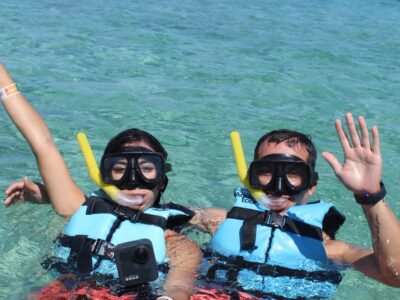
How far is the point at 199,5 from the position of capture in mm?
13156

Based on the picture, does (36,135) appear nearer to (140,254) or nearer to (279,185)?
(140,254)

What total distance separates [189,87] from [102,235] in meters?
4.25

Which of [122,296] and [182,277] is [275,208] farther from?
[122,296]

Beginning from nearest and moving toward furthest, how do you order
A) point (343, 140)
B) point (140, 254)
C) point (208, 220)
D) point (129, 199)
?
point (140, 254) → point (343, 140) → point (129, 199) → point (208, 220)

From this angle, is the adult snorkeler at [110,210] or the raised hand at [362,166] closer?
the raised hand at [362,166]

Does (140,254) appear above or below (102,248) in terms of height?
above

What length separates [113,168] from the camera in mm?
3756

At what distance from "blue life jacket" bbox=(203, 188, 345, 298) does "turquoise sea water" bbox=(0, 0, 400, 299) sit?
1.36ft

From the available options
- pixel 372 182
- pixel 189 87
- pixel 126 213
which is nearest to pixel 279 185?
pixel 372 182

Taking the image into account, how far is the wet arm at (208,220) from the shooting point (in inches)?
172

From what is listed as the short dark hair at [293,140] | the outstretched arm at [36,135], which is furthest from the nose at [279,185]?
the outstretched arm at [36,135]

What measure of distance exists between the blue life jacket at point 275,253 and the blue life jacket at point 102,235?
35 cm

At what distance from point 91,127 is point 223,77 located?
7.75 ft

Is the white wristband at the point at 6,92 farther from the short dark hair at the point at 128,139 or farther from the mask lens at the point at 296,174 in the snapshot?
the mask lens at the point at 296,174
